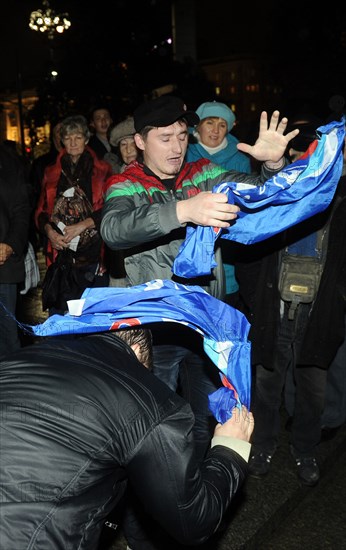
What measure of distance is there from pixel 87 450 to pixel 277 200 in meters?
1.43

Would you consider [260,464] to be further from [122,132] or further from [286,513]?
[122,132]

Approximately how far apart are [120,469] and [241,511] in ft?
5.90

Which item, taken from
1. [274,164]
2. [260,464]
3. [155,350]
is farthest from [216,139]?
[260,464]

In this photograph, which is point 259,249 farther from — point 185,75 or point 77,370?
point 185,75

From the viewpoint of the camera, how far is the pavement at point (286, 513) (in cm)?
Answer: 329

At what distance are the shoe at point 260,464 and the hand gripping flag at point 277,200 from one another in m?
1.60

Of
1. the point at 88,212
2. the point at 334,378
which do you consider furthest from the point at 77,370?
the point at 88,212

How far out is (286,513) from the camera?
3.59 m

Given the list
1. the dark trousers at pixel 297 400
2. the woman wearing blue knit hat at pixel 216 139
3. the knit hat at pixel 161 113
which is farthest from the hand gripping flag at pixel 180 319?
the woman wearing blue knit hat at pixel 216 139

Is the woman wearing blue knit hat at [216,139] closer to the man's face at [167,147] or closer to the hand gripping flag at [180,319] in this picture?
the man's face at [167,147]

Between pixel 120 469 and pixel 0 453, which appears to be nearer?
pixel 0 453

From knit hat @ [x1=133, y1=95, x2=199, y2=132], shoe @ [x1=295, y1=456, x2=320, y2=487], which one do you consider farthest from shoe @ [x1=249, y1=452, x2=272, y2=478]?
knit hat @ [x1=133, y1=95, x2=199, y2=132]

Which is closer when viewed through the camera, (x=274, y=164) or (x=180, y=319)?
(x=180, y=319)

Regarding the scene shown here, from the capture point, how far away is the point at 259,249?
3.69 meters
